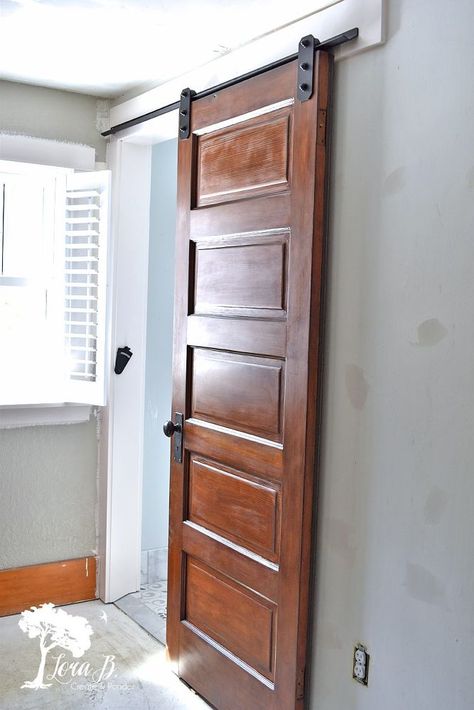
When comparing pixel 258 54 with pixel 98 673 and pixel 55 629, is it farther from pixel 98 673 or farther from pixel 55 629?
pixel 55 629

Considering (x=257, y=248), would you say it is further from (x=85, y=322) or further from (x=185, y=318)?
(x=85, y=322)

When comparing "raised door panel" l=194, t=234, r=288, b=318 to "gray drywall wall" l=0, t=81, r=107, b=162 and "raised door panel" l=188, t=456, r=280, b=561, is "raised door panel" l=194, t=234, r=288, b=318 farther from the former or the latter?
"gray drywall wall" l=0, t=81, r=107, b=162

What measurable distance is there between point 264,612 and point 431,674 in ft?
2.13

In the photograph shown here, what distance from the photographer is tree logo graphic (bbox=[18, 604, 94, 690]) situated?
10.4 feet

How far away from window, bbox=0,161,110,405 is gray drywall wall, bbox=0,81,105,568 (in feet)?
0.64

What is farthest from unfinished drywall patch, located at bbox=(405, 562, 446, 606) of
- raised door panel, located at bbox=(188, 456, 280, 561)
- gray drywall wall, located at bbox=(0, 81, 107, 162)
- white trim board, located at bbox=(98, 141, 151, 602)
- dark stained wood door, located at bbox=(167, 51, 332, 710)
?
gray drywall wall, located at bbox=(0, 81, 107, 162)

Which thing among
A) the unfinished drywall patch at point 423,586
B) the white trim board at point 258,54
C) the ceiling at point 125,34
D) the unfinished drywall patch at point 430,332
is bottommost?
the unfinished drywall patch at point 423,586

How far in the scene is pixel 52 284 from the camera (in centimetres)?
358

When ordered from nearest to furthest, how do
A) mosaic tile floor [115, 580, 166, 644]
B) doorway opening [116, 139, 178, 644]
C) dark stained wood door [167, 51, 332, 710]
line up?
1. dark stained wood door [167, 51, 332, 710]
2. mosaic tile floor [115, 580, 166, 644]
3. doorway opening [116, 139, 178, 644]

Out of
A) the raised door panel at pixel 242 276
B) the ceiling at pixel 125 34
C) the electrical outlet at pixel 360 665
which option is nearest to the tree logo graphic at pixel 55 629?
the electrical outlet at pixel 360 665

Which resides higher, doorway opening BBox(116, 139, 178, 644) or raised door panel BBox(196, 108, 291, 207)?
raised door panel BBox(196, 108, 291, 207)

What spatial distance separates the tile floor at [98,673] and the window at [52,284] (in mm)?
1020

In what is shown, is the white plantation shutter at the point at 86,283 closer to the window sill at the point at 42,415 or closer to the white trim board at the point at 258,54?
the window sill at the point at 42,415

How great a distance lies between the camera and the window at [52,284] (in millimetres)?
3471
